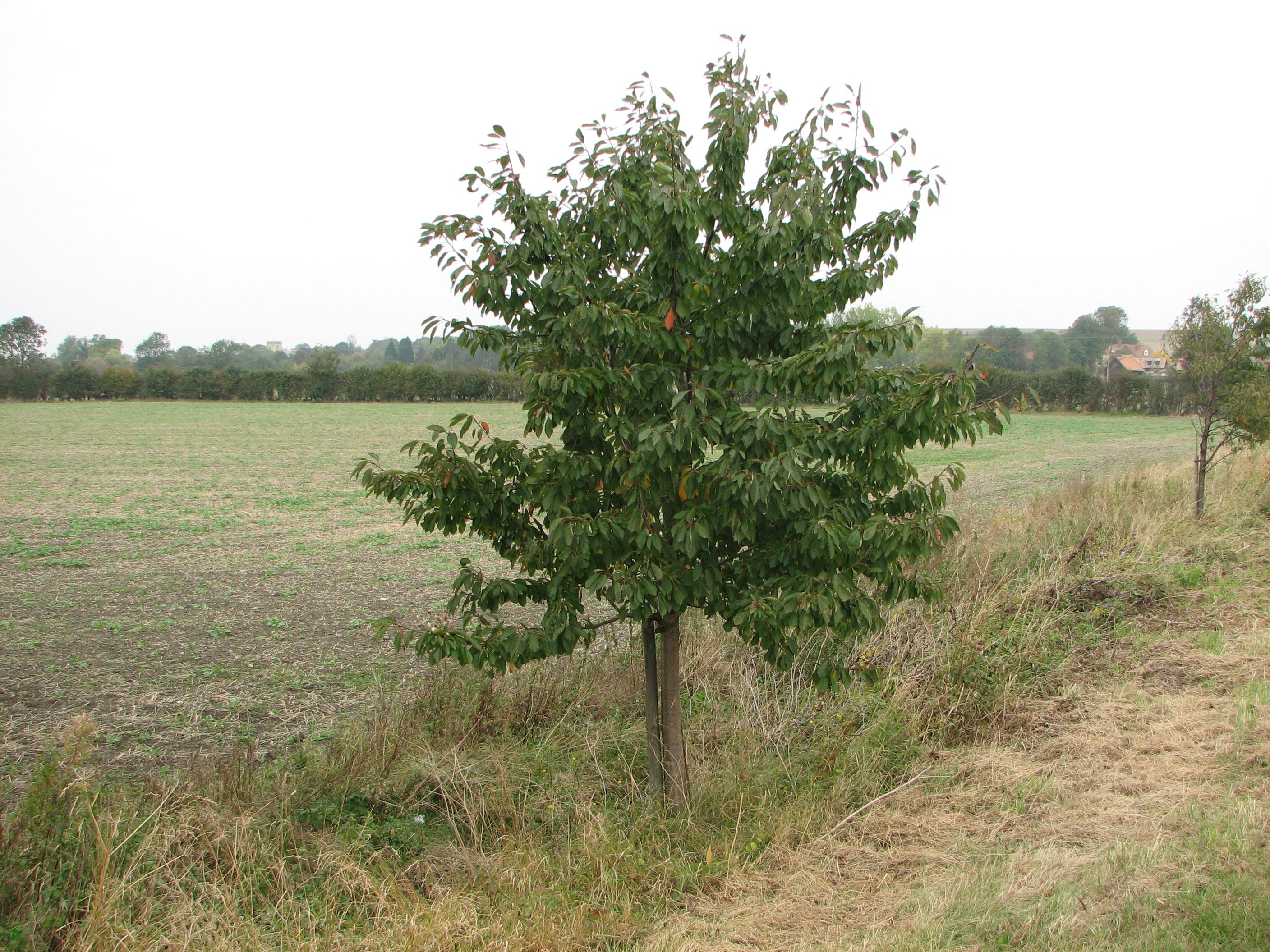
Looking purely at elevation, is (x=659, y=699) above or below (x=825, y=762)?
above

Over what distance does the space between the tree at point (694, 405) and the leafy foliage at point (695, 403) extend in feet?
0.05

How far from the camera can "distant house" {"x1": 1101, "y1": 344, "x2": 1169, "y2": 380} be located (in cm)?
6047

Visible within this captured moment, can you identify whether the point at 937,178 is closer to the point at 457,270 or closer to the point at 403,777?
the point at 457,270

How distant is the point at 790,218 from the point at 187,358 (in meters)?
131

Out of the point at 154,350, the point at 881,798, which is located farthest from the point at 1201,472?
the point at 154,350

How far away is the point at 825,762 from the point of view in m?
5.66

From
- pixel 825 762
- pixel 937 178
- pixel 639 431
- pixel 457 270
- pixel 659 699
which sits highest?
pixel 937 178

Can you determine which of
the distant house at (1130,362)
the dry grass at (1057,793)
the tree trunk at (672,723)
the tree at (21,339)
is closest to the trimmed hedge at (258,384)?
the tree at (21,339)

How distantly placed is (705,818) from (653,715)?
26.2 inches

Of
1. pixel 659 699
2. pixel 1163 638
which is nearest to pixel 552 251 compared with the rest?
pixel 659 699

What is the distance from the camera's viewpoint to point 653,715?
515cm

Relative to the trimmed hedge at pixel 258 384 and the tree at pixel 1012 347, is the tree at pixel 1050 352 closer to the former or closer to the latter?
the tree at pixel 1012 347

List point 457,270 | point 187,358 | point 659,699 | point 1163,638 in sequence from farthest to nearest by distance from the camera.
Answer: point 187,358, point 1163,638, point 659,699, point 457,270

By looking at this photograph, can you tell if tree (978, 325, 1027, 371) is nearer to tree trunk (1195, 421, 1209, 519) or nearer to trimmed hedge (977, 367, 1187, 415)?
trimmed hedge (977, 367, 1187, 415)
